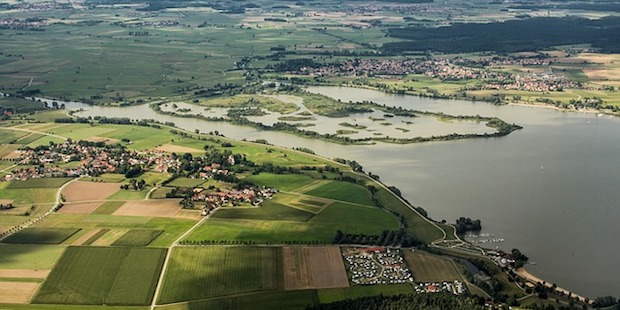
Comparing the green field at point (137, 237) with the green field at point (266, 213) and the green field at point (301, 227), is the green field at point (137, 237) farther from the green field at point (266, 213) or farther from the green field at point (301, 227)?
the green field at point (266, 213)

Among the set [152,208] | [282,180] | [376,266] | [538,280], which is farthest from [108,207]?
[538,280]

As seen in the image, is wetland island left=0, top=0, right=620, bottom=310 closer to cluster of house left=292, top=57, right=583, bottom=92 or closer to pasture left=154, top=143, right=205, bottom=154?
pasture left=154, top=143, right=205, bottom=154

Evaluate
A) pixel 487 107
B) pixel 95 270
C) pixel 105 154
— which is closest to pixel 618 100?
pixel 487 107

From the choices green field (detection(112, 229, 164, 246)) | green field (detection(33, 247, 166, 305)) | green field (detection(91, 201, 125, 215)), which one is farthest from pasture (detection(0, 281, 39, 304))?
green field (detection(91, 201, 125, 215))

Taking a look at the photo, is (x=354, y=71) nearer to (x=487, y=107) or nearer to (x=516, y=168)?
(x=487, y=107)

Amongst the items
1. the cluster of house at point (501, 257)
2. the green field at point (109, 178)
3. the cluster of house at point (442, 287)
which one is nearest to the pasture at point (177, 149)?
the green field at point (109, 178)

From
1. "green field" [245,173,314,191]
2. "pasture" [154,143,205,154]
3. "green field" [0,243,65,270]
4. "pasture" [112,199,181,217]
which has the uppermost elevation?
"pasture" [154,143,205,154]

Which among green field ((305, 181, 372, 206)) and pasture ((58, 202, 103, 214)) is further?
green field ((305, 181, 372, 206))
